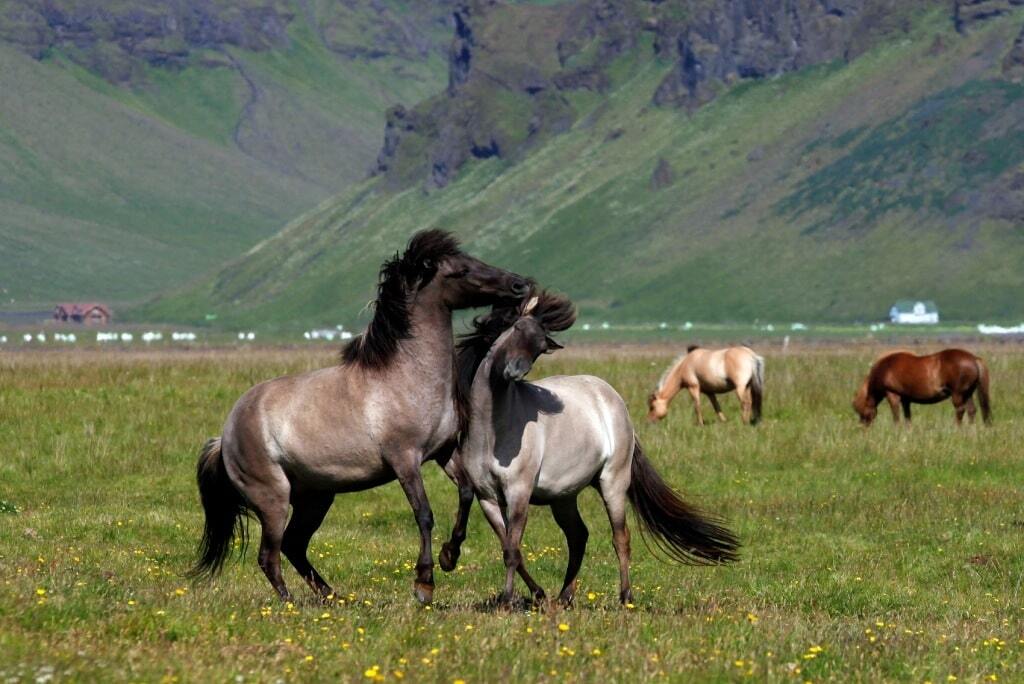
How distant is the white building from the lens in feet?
612

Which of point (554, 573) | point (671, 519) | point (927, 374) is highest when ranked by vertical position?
point (927, 374)

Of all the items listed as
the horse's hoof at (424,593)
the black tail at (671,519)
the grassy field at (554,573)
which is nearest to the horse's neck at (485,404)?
the horse's hoof at (424,593)

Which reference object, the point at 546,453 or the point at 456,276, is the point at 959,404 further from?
the point at 456,276

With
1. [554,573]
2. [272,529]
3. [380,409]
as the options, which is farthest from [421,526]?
[554,573]

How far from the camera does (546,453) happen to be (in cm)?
1428

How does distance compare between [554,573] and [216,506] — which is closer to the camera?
[216,506]

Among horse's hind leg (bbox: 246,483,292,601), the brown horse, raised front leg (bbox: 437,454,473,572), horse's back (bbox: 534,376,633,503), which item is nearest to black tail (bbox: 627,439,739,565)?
horse's back (bbox: 534,376,633,503)

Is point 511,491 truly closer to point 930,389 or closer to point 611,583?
point 611,583

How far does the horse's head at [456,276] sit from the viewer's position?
13.9 metres

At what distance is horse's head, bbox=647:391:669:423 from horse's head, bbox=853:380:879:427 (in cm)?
421

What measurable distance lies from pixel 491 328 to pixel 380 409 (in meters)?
1.39

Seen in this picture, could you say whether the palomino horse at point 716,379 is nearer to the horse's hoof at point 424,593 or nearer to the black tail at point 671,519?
the black tail at point 671,519

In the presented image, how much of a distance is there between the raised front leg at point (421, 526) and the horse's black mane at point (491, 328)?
68cm

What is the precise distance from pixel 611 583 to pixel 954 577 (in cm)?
363
